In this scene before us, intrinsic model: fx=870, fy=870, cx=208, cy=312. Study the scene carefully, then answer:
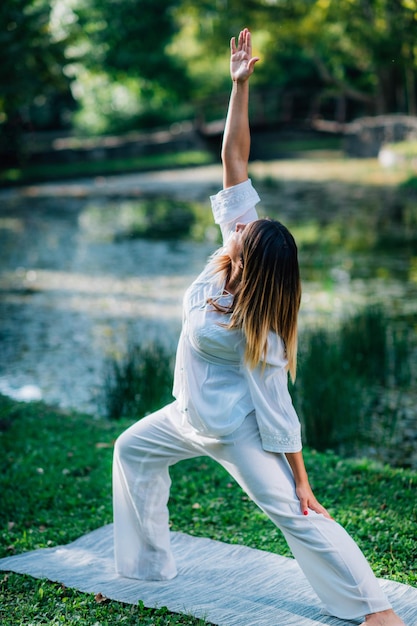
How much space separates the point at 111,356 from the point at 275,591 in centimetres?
480

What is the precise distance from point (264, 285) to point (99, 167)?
26.6 m

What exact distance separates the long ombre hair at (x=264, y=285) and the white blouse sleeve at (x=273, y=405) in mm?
71

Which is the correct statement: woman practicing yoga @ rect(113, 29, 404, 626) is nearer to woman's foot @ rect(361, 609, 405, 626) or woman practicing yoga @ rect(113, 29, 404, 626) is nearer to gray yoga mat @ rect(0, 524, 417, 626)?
woman's foot @ rect(361, 609, 405, 626)

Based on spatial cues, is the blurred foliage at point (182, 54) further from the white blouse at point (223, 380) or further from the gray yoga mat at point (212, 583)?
the white blouse at point (223, 380)

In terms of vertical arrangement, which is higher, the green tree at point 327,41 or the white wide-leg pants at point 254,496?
the green tree at point 327,41

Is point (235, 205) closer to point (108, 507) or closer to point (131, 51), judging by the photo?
point (108, 507)

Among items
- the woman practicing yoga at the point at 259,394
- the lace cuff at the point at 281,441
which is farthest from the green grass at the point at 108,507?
the lace cuff at the point at 281,441

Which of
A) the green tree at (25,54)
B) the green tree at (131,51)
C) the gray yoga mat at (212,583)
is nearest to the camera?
the gray yoga mat at (212,583)

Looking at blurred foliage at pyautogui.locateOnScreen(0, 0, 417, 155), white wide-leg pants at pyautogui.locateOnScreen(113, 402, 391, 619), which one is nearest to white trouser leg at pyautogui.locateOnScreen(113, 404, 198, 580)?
white wide-leg pants at pyautogui.locateOnScreen(113, 402, 391, 619)

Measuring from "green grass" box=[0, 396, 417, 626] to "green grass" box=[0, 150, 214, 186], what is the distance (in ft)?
68.3

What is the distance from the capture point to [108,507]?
463 centimetres

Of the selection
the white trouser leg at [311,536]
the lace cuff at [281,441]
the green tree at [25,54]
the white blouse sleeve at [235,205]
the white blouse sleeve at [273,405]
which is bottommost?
the white trouser leg at [311,536]

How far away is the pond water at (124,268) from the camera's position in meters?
8.26

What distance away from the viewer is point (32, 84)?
807 inches
